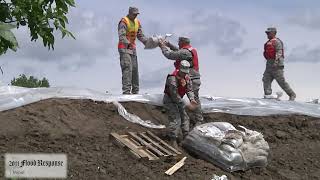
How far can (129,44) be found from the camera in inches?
410

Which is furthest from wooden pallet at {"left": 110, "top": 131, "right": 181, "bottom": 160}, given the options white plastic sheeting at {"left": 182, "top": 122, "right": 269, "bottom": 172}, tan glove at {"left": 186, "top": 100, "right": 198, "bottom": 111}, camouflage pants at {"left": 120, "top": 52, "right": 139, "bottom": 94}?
camouflage pants at {"left": 120, "top": 52, "right": 139, "bottom": 94}

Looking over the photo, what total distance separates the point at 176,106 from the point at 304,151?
8.63 ft

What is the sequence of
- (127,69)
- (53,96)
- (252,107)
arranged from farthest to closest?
(252,107)
(127,69)
(53,96)

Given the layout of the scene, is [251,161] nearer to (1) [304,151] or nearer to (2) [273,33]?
(1) [304,151]

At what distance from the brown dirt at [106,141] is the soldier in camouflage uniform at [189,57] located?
2.09ft

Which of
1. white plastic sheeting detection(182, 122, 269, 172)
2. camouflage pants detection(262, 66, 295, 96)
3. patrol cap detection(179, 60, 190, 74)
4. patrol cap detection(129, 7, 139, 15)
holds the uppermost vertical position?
patrol cap detection(129, 7, 139, 15)

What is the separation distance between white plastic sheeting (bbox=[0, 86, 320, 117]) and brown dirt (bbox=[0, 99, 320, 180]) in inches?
5.9

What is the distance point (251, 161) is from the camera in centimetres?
830

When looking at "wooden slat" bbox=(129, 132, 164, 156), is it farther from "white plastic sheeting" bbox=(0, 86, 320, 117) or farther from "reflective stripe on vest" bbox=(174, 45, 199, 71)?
"reflective stripe on vest" bbox=(174, 45, 199, 71)

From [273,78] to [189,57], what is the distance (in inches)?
135

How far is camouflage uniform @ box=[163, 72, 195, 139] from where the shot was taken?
8.66 meters

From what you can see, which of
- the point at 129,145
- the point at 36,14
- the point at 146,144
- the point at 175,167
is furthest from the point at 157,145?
the point at 36,14

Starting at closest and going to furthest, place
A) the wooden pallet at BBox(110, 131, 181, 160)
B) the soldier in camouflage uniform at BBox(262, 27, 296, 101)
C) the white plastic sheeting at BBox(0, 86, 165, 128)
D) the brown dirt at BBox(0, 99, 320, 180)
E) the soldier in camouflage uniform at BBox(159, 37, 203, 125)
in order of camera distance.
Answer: the brown dirt at BBox(0, 99, 320, 180), the wooden pallet at BBox(110, 131, 181, 160), the white plastic sheeting at BBox(0, 86, 165, 128), the soldier in camouflage uniform at BBox(159, 37, 203, 125), the soldier in camouflage uniform at BBox(262, 27, 296, 101)

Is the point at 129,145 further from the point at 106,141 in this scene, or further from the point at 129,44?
the point at 129,44
